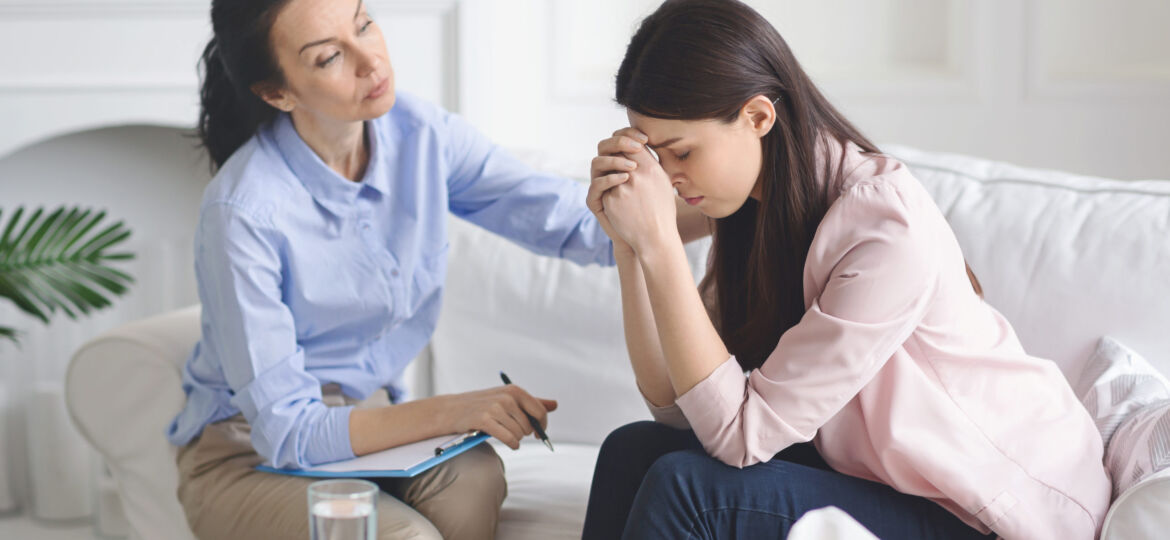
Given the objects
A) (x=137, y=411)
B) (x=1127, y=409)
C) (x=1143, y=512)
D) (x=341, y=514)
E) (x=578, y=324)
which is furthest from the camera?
(x=578, y=324)

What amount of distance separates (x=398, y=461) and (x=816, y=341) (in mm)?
529

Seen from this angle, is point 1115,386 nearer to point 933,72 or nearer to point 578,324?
point 578,324

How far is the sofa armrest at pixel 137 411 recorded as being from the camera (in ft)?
5.29

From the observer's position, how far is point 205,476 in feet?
4.83

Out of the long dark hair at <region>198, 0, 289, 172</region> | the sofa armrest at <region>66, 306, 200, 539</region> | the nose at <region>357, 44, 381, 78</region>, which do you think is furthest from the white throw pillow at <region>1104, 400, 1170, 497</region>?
the sofa armrest at <region>66, 306, 200, 539</region>

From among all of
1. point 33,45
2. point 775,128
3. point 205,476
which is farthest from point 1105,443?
point 33,45

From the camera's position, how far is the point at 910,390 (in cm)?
114

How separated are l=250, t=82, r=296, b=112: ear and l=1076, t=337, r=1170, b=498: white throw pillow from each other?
3.61 ft

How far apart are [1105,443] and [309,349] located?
40.1 inches

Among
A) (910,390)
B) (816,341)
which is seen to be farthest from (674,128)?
(910,390)

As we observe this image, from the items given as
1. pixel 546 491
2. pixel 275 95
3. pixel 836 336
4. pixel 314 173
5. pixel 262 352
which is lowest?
pixel 546 491

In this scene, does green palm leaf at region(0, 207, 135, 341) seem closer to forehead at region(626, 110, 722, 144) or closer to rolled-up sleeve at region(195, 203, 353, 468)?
rolled-up sleeve at region(195, 203, 353, 468)

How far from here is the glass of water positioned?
0.85m

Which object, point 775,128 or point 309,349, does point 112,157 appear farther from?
point 775,128
